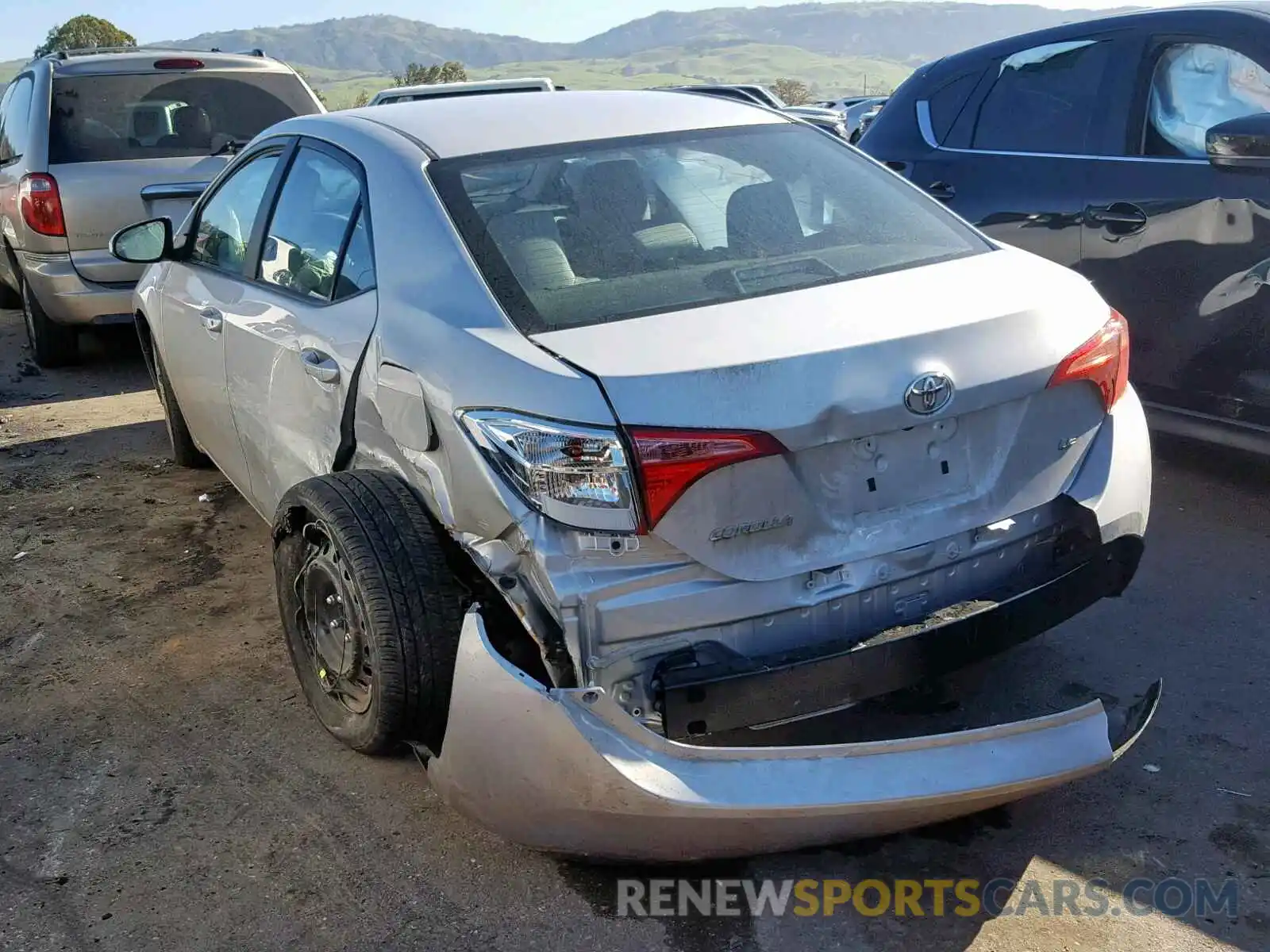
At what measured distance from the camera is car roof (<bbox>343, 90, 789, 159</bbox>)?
3.28 m

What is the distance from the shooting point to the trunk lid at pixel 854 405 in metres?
2.37

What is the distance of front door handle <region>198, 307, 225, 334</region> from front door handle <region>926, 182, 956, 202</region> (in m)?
3.04

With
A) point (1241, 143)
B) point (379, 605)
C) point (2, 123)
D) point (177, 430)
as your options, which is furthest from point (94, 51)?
point (1241, 143)

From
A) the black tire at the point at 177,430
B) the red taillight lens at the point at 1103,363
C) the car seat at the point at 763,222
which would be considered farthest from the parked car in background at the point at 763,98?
the red taillight lens at the point at 1103,363

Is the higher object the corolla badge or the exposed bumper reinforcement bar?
the corolla badge

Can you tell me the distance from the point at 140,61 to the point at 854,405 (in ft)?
22.2

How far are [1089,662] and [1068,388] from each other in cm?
112

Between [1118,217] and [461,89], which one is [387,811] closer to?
[1118,217]

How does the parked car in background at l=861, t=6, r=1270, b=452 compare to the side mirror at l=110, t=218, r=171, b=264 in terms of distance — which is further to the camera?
the side mirror at l=110, t=218, r=171, b=264

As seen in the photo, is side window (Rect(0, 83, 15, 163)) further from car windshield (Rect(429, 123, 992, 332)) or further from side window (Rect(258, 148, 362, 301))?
car windshield (Rect(429, 123, 992, 332))

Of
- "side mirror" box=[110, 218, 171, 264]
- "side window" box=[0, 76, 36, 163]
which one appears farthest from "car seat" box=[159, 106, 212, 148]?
"side mirror" box=[110, 218, 171, 264]

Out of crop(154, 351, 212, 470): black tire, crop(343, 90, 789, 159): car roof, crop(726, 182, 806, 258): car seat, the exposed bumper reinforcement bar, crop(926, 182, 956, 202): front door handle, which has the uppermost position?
crop(343, 90, 789, 159): car roof

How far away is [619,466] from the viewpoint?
2320 mm

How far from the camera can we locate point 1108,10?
5.21 m
